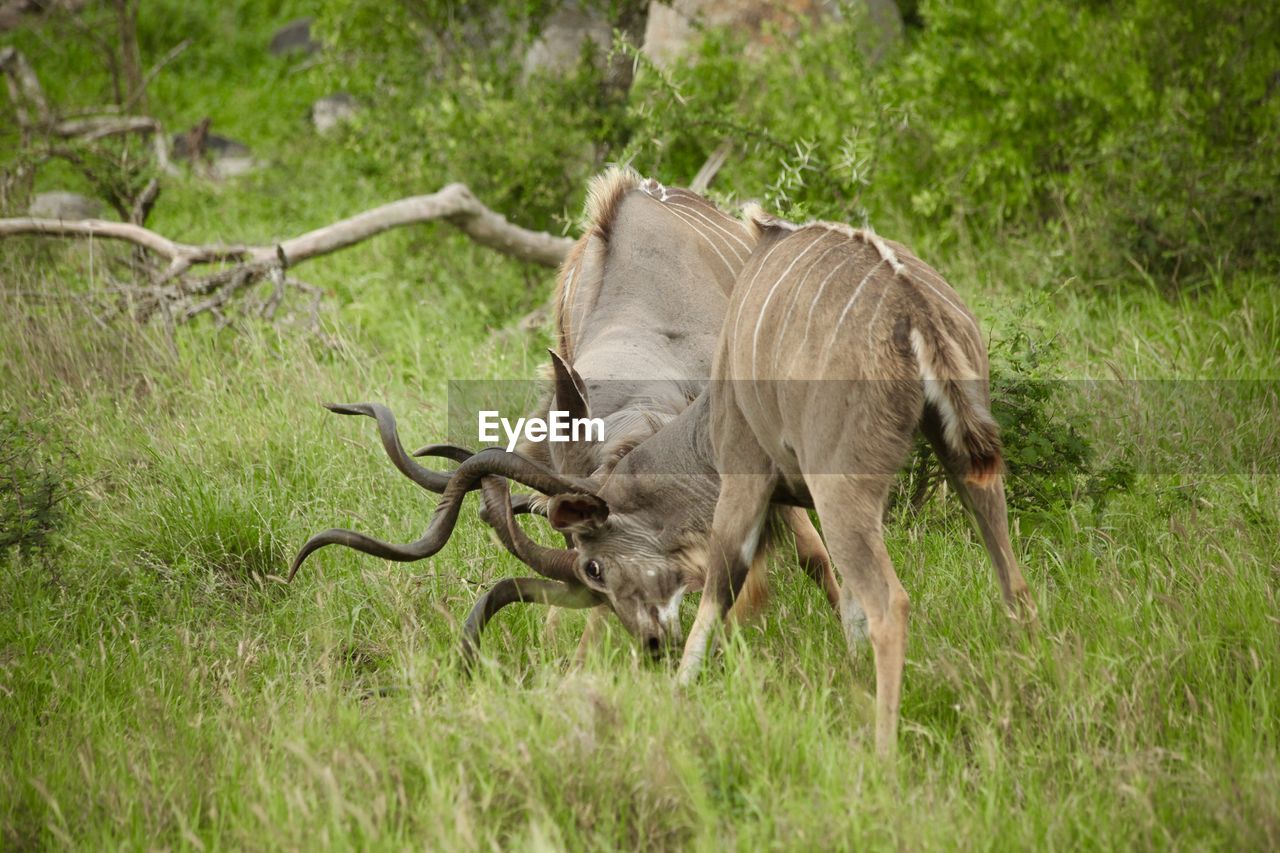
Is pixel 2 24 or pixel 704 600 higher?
pixel 2 24

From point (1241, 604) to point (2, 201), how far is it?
7138 mm

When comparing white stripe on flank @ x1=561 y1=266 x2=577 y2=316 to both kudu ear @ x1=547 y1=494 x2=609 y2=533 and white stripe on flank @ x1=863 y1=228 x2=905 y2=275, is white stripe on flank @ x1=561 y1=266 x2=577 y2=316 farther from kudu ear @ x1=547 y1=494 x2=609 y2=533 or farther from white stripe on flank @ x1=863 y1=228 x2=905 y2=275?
white stripe on flank @ x1=863 y1=228 x2=905 y2=275

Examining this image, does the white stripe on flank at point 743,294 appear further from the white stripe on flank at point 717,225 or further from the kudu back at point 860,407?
the white stripe on flank at point 717,225

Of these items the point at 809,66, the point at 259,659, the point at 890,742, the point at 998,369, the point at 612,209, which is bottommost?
the point at 259,659

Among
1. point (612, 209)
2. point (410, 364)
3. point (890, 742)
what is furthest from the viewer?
point (410, 364)

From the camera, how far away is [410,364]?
274 inches

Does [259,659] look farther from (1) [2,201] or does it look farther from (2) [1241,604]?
(1) [2,201]

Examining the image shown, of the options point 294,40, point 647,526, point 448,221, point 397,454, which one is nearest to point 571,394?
point 647,526

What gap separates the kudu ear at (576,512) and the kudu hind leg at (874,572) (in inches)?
39.0

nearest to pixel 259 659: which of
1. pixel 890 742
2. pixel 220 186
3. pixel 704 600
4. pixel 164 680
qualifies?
pixel 164 680

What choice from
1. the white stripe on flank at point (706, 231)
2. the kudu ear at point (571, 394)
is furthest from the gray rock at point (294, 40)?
the kudu ear at point (571, 394)

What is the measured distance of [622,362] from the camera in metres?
4.93

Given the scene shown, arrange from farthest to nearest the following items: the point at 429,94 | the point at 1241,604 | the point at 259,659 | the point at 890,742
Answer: the point at 429,94 < the point at 259,659 < the point at 1241,604 < the point at 890,742

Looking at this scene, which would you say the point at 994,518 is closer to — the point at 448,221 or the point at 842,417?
the point at 842,417
